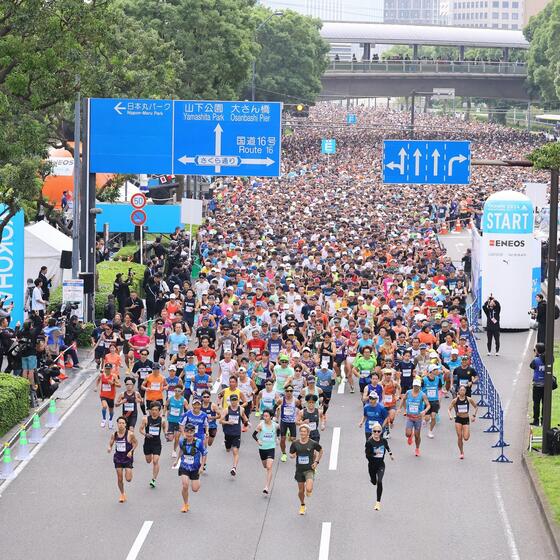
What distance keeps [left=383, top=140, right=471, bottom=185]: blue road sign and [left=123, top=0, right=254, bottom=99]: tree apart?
83.3 ft

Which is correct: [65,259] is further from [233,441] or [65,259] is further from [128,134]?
[233,441]

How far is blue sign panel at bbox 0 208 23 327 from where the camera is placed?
28.5 m

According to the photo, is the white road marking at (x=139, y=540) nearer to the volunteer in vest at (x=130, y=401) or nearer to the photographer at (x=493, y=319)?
the volunteer in vest at (x=130, y=401)

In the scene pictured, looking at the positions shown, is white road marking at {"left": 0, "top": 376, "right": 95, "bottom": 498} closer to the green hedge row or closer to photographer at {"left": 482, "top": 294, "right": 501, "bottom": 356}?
the green hedge row

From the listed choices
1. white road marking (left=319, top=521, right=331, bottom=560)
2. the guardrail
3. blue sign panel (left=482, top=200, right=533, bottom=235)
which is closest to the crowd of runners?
white road marking (left=319, top=521, right=331, bottom=560)

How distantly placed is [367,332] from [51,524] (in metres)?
9.58

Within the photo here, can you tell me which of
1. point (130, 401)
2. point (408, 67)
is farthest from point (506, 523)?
point (408, 67)

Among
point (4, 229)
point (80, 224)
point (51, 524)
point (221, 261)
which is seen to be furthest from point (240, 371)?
point (221, 261)

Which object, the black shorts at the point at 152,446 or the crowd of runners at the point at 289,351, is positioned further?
the crowd of runners at the point at 289,351

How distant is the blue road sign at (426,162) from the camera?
3994 centimetres

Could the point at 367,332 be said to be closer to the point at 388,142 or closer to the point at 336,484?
the point at 336,484

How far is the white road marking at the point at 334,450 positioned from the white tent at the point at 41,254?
12.9 meters

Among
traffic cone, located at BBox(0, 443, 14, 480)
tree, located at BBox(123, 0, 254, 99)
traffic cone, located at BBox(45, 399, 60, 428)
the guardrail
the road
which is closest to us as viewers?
the road

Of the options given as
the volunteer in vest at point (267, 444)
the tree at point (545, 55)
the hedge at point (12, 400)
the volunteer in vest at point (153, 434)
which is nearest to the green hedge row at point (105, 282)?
the hedge at point (12, 400)
